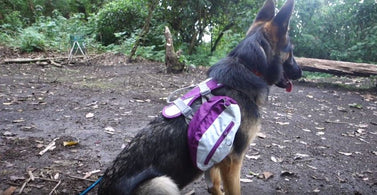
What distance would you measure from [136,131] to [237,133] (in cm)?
262

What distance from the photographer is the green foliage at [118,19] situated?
1454cm

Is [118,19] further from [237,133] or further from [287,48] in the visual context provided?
[237,133]

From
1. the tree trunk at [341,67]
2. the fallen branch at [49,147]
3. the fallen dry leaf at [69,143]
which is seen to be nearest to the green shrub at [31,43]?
the fallen branch at [49,147]

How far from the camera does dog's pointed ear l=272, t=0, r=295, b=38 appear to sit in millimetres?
2750

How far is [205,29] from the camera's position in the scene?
13.4 m

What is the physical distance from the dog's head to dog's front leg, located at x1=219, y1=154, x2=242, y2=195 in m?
0.96

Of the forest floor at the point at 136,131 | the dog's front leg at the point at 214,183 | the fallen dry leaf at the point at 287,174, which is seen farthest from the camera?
the fallen dry leaf at the point at 287,174

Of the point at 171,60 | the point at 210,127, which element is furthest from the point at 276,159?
the point at 171,60

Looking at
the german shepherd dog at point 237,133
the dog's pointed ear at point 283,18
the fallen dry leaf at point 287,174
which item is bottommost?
the fallen dry leaf at point 287,174

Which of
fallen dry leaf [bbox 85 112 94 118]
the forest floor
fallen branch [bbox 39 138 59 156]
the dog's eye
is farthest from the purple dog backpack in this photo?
fallen dry leaf [bbox 85 112 94 118]

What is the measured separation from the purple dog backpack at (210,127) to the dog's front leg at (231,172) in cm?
19

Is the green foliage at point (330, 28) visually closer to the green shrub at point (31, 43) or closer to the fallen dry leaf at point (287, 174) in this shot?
the fallen dry leaf at point (287, 174)

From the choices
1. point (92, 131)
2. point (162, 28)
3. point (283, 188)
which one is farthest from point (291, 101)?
point (162, 28)

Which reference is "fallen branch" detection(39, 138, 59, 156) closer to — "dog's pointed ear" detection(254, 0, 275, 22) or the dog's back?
the dog's back
